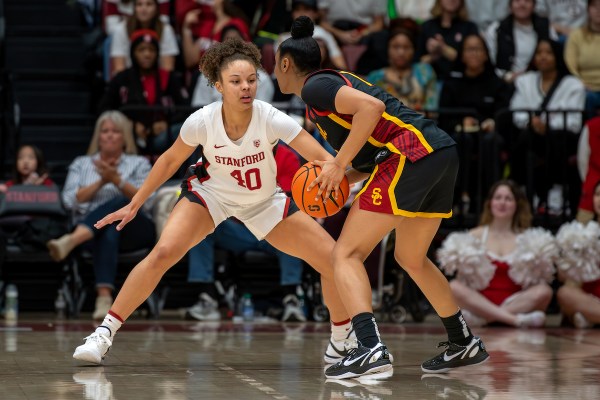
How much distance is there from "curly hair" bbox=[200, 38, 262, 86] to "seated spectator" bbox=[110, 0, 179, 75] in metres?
5.35

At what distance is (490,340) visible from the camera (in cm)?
826

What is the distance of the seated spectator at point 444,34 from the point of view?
39.6 feet

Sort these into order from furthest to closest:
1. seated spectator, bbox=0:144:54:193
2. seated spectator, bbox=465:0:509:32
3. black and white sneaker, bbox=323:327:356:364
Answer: seated spectator, bbox=465:0:509:32 < seated spectator, bbox=0:144:54:193 < black and white sneaker, bbox=323:327:356:364

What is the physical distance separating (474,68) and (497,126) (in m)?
0.94

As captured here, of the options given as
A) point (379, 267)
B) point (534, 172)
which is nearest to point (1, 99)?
point (379, 267)

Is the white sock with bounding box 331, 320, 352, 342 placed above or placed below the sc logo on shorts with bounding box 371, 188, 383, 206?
below

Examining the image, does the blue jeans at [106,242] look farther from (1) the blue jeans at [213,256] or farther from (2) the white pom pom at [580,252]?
(2) the white pom pom at [580,252]

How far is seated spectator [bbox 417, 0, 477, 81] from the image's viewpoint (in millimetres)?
12078

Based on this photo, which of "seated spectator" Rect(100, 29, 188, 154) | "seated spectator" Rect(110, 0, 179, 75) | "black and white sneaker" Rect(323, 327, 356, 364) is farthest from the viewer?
"seated spectator" Rect(110, 0, 179, 75)

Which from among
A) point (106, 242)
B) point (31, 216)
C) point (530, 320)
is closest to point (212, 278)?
point (106, 242)

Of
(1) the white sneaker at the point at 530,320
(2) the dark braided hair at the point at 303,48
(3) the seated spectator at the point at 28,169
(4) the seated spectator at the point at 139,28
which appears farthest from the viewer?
(4) the seated spectator at the point at 139,28

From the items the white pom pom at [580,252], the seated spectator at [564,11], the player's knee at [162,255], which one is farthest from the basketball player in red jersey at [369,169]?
the seated spectator at [564,11]

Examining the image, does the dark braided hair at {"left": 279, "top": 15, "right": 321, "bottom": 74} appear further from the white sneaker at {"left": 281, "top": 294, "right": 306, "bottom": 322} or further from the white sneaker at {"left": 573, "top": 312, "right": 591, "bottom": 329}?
the white sneaker at {"left": 573, "top": 312, "right": 591, "bottom": 329}

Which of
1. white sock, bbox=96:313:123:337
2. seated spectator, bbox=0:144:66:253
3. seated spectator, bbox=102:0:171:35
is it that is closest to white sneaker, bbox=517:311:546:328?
seated spectator, bbox=0:144:66:253
